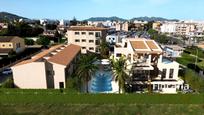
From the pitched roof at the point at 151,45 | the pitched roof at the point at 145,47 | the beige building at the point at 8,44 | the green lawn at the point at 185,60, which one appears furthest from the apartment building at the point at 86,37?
the green lawn at the point at 185,60

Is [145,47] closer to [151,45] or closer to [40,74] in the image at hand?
[151,45]

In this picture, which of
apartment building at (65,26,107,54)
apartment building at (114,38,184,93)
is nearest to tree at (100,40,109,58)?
apartment building at (65,26,107,54)

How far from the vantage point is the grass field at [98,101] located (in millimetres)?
29281

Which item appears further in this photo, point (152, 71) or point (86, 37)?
point (86, 37)

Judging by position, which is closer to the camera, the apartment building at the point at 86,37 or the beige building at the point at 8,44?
the apartment building at the point at 86,37

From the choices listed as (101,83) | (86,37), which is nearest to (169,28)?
(86,37)

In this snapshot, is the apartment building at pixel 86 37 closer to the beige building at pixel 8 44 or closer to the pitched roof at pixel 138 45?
the beige building at pixel 8 44

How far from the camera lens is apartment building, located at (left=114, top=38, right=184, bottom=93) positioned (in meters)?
38.9

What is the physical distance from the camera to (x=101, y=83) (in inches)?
1667

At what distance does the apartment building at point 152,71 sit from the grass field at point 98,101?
7770 millimetres

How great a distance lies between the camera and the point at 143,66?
39.9m

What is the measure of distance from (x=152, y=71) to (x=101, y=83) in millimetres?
9991

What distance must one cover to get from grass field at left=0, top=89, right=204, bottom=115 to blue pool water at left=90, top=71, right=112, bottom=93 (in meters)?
7.46

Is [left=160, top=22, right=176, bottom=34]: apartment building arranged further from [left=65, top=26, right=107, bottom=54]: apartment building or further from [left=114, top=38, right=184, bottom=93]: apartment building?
[left=114, top=38, right=184, bottom=93]: apartment building
